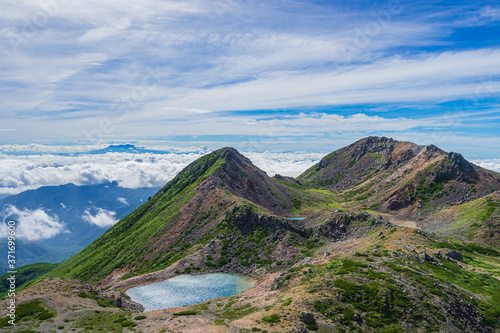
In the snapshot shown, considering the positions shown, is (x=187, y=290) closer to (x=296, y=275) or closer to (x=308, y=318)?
(x=296, y=275)

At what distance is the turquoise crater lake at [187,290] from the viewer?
3189 inches

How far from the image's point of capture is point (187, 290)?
290 ft

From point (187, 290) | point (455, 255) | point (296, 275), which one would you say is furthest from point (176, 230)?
point (455, 255)

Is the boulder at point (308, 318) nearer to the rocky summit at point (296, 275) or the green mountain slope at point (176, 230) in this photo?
the rocky summit at point (296, 275)

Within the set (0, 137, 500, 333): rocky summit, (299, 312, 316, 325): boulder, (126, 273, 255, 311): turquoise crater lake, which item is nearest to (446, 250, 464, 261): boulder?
(0, 137, 500, 333): rocky summit

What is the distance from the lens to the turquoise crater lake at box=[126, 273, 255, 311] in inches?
3189

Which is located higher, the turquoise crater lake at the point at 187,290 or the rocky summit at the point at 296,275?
the rocky summit at the point at 296,275

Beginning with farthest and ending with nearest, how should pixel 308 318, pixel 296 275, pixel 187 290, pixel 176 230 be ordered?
1. pixel 176 230
2. pixel 187 290
3. pixel 296 275
4. pixel 308 318

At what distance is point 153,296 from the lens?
285ft

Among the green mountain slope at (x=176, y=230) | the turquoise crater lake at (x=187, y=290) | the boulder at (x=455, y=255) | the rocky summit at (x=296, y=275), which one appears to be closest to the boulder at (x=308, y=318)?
the rocky summit at (x=296, y=275)

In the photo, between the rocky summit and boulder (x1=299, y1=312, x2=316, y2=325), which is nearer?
boulder (x1=299, y1=312, x2=316, y2=325)

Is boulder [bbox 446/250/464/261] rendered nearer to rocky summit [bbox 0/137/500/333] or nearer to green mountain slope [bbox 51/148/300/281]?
rocky summit [bbox 0/137/500/333]

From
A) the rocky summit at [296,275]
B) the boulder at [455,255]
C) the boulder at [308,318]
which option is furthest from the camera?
the boulder at [455,255]

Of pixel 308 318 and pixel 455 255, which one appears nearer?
pixel 308 318
